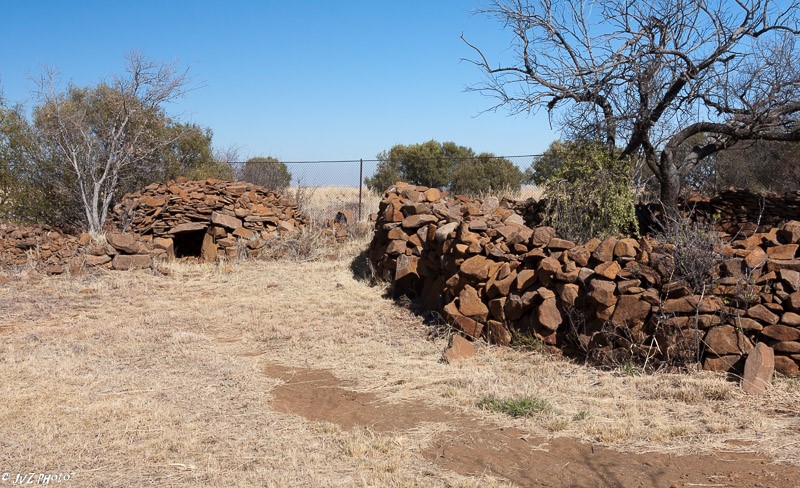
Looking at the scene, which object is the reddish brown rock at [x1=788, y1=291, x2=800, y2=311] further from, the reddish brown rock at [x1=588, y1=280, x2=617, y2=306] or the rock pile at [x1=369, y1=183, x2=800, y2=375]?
the reddish brown rock at [x1=588, y1=280, x2=617, y2=306]

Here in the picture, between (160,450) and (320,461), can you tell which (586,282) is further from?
(160,450)

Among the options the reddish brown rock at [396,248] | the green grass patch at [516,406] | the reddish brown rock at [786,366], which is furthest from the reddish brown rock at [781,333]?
the reddish brown rock at [396,248]

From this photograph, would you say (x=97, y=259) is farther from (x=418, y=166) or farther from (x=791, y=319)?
(x=418, y=166)

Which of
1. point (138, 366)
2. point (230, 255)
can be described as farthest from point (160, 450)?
point (230, 255)

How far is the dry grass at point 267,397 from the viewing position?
17.0 ft

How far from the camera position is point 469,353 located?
26.2ft

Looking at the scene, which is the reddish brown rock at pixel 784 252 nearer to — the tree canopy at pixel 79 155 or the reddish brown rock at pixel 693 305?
the reddish brown rock at pixel 693 305

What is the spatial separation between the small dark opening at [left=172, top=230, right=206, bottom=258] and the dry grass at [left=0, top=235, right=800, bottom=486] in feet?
17.6

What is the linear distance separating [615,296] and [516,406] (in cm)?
185

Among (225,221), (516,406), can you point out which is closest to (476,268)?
(516,406)

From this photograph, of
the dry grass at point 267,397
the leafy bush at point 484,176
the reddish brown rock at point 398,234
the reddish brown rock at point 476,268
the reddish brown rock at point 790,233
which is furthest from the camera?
the leafy bush at point 484,176

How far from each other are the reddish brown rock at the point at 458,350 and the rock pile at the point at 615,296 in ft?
1.40

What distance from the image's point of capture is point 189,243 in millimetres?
16984

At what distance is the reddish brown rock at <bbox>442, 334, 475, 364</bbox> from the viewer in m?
7.92
